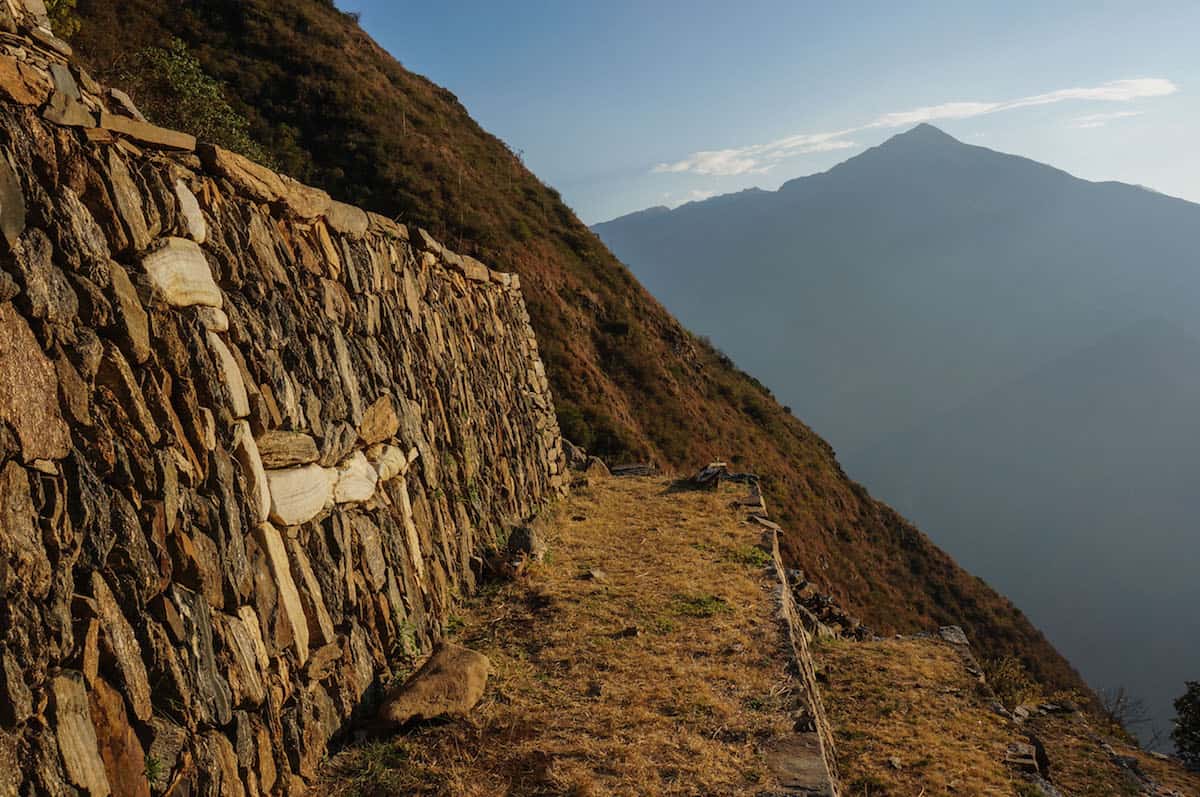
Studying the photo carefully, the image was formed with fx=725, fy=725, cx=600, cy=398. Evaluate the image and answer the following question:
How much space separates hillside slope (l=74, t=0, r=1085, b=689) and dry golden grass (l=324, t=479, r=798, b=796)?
1304cm

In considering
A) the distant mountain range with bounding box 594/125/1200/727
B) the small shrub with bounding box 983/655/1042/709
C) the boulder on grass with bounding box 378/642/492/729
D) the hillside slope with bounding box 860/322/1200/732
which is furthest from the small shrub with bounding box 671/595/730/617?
the hillside slope with bounding box 860/322/1200/732

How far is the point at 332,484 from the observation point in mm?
5363

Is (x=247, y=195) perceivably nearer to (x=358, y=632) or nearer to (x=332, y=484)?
(x=332, y=484)

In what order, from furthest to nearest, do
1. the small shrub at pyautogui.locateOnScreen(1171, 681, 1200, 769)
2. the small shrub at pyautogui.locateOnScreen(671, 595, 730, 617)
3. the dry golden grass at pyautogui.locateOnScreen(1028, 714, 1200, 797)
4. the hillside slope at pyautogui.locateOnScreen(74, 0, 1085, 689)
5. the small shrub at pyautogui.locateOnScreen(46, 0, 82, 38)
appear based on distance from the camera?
the hillside slope at pyautogui.locateOnScreen(74, 0, 1085, 689) < the small shrub at pyautogui.locateOnScreen(1171, 681, 1200, 769) < the dry golden grass at pyautogui.locateOnScreen(1028, 714, 1200, 797) < the small shrub at pyautogui.locateOnScreen(671, 595, 730, 617) < the small shrub at pyautogui.locateOnScreen(46, 0, 82, 38)

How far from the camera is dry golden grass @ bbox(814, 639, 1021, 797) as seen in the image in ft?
23.8

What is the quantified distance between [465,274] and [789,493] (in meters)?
20.6

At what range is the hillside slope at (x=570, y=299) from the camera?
25.7 m

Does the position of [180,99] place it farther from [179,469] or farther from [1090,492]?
[1090,492]

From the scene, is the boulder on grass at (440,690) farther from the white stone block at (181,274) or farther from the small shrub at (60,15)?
the small shrub at (60,15)

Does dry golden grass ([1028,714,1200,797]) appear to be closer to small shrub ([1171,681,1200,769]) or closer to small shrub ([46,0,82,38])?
small shrub ([1171,681,1200,769])

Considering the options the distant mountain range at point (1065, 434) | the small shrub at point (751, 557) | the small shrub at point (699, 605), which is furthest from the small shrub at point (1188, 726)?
the distant mountain range at point (1065, 434)

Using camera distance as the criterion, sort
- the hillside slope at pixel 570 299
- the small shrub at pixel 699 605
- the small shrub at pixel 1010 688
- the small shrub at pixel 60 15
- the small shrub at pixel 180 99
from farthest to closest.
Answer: the hillside slope at pixel 570 299
the small shrub at pixel 180 99
the small shrub at pixel 1010 688
the small shrub at pixel 699 605
the small shrub at pixel 60 15

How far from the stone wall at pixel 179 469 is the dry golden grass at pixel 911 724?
4.87 metres

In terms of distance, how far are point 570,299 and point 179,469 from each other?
85.4ft
